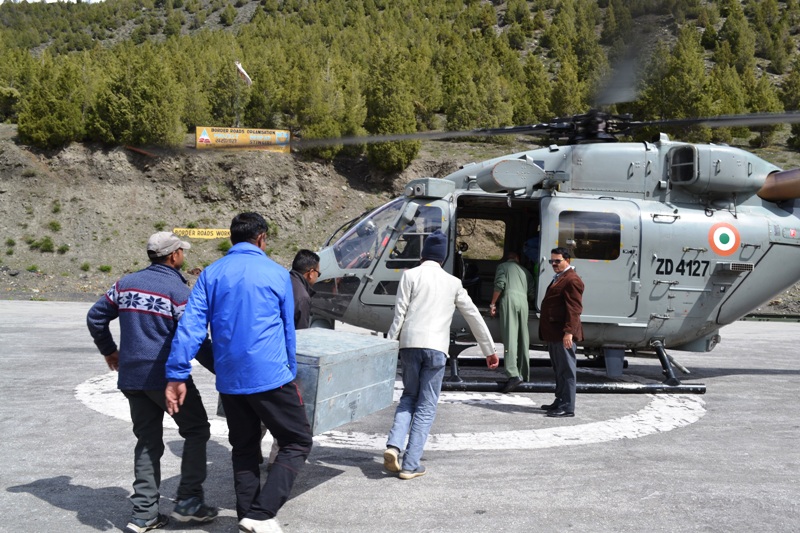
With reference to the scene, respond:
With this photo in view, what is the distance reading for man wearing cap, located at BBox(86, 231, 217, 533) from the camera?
4.05m

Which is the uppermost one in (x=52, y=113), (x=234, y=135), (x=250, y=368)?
(x=52, y=113)

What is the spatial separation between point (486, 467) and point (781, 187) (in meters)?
6.61

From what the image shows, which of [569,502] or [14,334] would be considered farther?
[14,334]

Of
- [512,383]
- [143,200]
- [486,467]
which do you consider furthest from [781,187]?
[143,200]

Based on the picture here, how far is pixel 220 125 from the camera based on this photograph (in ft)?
143

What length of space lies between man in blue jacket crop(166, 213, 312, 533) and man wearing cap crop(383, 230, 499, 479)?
46.0 inches

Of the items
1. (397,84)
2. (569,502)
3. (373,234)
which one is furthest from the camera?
(397,84)

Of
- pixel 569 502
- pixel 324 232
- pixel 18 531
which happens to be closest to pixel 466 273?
pixel 569 502

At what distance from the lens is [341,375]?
177 inches

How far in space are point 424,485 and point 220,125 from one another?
41557mm

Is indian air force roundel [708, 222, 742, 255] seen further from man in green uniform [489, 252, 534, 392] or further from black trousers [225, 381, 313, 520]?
black trousers [225, 381, 313, 520]

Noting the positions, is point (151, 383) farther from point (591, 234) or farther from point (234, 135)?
point (234, 135)

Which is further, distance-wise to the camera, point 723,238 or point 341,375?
point 723,238

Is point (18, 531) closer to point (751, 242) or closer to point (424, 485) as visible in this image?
point (424, 485)
